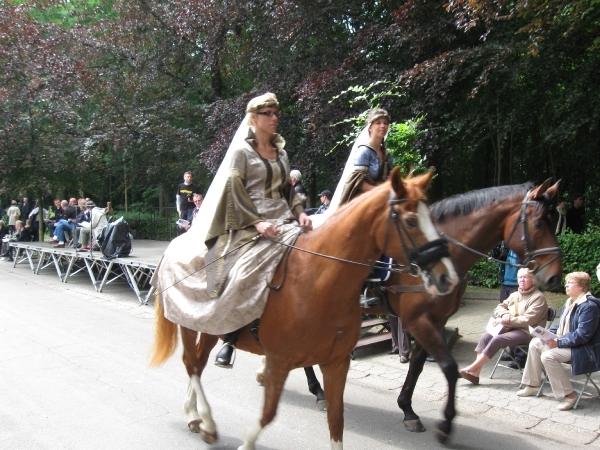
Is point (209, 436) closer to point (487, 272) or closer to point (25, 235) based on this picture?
point (487, 272)

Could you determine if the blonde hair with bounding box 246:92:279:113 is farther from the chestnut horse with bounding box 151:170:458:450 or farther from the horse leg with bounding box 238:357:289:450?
the horse leg with bounding box 238:357:289:450

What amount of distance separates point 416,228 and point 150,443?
9.20 feet

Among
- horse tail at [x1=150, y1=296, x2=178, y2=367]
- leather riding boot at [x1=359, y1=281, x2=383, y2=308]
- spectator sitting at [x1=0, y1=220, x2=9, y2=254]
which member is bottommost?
spectator sitting at [x1=0, y1=220, x2=9, y2=254]

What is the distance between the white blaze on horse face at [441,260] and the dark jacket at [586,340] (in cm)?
287

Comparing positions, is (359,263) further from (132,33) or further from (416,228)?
(132,33)

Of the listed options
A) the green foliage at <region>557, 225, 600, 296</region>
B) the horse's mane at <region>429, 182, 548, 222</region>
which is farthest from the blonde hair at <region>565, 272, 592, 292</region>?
the green foliage at <region>557, 225, 600, 296</region>

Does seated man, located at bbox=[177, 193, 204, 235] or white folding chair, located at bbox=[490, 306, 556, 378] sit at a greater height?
seated man, located at bbox=[177, 193, 204, 235]

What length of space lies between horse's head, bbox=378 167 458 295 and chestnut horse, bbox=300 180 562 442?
1364 mm

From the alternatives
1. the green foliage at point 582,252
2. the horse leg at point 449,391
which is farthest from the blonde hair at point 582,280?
the green foliage at point 582,252

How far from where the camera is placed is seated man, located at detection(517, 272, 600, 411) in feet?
17.1

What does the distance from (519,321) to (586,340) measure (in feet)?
2.55

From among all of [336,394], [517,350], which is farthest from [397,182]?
[517,350]

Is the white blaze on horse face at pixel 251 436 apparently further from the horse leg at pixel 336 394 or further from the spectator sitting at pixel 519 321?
the spectator sitting at pixel 519 321

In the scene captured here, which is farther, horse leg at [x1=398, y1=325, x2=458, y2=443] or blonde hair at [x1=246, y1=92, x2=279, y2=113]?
horse leg at [x1=398, y1=325, x2=458, y2=443]
